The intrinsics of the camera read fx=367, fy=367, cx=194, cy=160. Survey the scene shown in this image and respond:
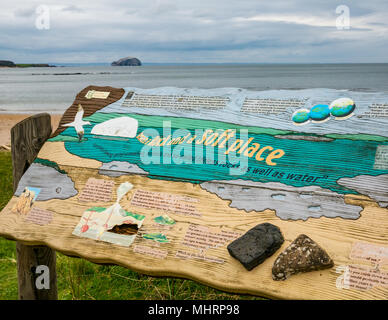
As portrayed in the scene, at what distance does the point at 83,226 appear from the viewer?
6.27 feet

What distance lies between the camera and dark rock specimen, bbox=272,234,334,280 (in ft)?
4.83

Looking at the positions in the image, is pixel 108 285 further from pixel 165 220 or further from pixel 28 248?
pixel 165 220

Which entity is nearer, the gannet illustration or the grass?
the gannet illustration

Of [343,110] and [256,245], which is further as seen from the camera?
[343,110]

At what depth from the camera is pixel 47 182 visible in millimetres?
2211

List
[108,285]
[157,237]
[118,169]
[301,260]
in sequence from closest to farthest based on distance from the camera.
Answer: [301,260] → [157,237] → [118,169] → [108,285]

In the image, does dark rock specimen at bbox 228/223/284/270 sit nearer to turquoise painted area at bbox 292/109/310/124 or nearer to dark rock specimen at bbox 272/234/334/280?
dark rock specimen at bbox 272/234/334/280

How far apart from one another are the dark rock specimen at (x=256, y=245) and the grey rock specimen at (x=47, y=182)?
1.01 meters

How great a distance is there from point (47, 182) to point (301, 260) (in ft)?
5.01

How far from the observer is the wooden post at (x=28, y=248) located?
2387 mm

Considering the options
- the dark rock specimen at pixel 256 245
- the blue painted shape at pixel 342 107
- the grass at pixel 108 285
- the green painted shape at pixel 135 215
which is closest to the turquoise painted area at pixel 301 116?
the blue painted shape at pixel 342 107

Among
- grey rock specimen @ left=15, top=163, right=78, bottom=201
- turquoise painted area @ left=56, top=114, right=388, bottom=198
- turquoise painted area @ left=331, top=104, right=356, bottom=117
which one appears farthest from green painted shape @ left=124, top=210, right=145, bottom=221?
turquoise painted area @ left=331, top=104, right=356, bottom=117

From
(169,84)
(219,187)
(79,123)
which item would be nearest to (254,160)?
(219,187)
